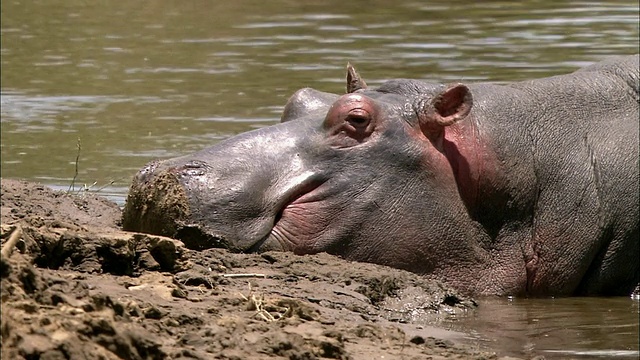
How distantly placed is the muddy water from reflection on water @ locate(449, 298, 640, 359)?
0.06 feet

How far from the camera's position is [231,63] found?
16.0 meters

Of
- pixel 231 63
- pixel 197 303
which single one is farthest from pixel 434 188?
pixel 231 63

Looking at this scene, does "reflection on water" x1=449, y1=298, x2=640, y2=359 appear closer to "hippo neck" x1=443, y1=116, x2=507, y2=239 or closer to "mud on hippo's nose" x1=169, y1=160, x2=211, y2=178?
"hippo neck" x1=443, y1=116, x2=507, y2=239

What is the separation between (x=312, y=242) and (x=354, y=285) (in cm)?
55

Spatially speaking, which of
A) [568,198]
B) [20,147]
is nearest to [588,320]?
[568,198]

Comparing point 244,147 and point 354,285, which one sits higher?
point 244,147

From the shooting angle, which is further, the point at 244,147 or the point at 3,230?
the point at 244,147

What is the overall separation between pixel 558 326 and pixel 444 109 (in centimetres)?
140

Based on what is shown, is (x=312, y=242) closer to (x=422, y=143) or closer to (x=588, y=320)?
(x=422, y=143)

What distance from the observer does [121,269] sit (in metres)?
6.12

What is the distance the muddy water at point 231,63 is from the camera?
36.6 feet

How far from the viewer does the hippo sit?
7.30m

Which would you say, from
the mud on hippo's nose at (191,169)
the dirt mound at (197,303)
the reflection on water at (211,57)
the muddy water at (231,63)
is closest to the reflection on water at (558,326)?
the muddy water at (231,63)

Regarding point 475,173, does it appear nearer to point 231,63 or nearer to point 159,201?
point 159,201
